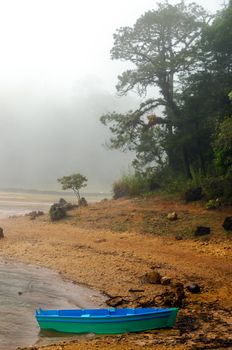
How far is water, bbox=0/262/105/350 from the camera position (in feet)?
27.0

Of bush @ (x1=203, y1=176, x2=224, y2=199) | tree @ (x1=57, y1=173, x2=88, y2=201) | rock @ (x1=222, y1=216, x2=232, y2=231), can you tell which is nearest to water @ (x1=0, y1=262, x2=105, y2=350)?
rock @ (x1=222, y1=216, x2=232, y2=231)

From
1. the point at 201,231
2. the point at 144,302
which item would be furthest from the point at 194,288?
the point at 201,231

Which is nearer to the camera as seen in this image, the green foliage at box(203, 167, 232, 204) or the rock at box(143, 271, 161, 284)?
the rock at box(143, 271, 161, 284)

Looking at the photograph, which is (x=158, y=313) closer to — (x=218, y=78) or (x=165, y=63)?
(x=218, y=78)

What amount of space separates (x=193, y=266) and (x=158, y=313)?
5.32m

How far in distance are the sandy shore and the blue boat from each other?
7.2 inches

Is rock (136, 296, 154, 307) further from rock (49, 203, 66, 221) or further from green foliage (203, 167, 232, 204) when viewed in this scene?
rock (49, 203, 66, 221)

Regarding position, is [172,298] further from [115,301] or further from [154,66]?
[154,66]

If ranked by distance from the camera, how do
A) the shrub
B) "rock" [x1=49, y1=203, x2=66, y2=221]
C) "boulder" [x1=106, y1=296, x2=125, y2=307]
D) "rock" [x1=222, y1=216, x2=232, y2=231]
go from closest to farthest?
"boulder" [x1=106, y1=296, x2=125, y2=307], "rock" [x1=222, y1=216, x2=232, y2=231], "rock" [x1=49, y1=203, x2=66, y2=221], the shrub

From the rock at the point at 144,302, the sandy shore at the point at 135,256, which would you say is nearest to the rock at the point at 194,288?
the sandy shore at the point at 135,256

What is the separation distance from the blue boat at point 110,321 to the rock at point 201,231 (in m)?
8.32

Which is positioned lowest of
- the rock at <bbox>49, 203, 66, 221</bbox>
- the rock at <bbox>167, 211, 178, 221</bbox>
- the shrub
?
the rock at <bbox>167, 211, 178, 221</bbox>

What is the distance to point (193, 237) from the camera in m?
16.3

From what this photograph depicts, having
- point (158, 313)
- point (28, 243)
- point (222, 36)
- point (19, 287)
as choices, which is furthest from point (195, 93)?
point (158, 313)
